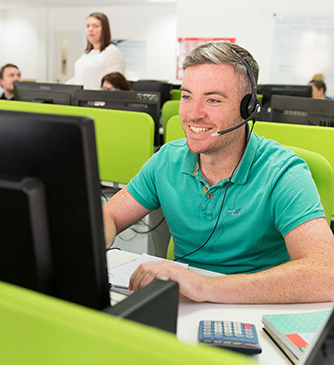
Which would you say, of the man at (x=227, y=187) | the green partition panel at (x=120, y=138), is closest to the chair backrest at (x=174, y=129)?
the green partition panel at (x=120, y=138)

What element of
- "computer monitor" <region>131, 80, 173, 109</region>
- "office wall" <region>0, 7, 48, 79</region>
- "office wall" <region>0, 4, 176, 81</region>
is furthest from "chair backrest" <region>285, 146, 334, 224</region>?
"office wall" <region>0, 7, 48, 79</region>

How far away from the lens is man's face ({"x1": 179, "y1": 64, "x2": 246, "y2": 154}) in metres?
1.26

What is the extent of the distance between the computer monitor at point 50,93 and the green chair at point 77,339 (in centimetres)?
235

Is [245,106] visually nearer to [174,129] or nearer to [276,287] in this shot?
[276,287]

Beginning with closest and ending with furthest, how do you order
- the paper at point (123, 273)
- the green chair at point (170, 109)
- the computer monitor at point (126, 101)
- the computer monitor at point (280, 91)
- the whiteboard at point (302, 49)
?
the paper at point (123, 273) < the computer monitor at point (126, 101) < the green chair at point (170, 109) < the computer monitor at point (280, 91) < the whiteboard at point (302, 49)

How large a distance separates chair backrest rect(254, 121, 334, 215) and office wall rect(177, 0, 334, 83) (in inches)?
187

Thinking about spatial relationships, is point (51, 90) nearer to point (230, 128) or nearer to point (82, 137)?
point (230, 128)

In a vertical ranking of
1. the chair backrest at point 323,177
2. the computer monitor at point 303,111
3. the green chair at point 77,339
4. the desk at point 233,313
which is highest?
the computer monitor at point 303,111

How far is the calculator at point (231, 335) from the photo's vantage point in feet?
2.48

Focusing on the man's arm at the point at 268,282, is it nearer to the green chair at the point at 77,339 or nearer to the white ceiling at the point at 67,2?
the green chair at the point at 77,339

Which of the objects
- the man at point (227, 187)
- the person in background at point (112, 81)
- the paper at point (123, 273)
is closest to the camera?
the paper at point (123, 273)

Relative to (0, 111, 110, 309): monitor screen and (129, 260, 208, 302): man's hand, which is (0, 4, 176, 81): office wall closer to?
(129, 260, 208, 302): man's hand

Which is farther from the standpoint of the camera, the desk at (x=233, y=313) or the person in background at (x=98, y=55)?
the person in background at (x=98, y=55)

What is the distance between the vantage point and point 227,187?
1261 mm
